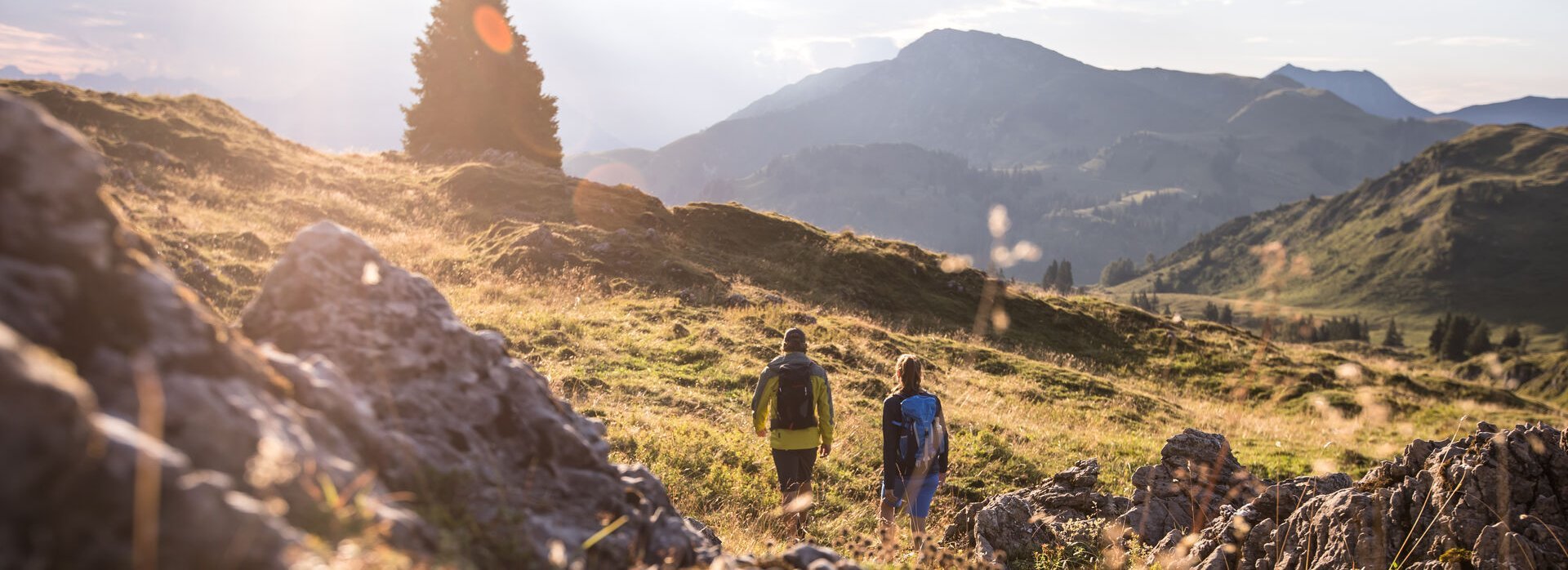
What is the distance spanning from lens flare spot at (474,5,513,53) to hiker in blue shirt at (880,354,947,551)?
47510 mm

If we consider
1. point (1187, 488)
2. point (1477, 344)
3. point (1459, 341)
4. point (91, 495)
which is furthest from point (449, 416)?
point (1477, 344)

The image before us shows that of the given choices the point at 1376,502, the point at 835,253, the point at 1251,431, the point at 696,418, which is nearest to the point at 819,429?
the point at 696,418

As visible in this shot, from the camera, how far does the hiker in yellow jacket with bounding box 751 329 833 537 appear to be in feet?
33.7

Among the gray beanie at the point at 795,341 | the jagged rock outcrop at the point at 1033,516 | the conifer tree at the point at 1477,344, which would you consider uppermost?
the gray beanie at the point at 795,341

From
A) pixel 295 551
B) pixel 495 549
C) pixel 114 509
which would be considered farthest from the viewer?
pixel 495 549

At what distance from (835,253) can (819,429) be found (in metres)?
26.5

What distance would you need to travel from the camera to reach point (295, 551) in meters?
2.37

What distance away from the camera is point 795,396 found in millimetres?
10258

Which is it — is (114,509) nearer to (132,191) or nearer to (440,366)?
(440,366)

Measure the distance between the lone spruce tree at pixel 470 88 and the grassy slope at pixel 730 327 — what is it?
172 inches

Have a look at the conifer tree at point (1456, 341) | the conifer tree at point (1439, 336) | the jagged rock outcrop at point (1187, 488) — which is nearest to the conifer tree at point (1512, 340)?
the conifer tree at point (1439, 336)

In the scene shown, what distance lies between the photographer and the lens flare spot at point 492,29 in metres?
48.6

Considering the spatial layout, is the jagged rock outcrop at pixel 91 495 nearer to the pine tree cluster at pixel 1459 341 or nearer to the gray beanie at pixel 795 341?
the gray beanie at pixel 795 341

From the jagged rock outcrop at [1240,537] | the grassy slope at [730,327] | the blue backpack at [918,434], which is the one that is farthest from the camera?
the grassy slope at [730,327]
